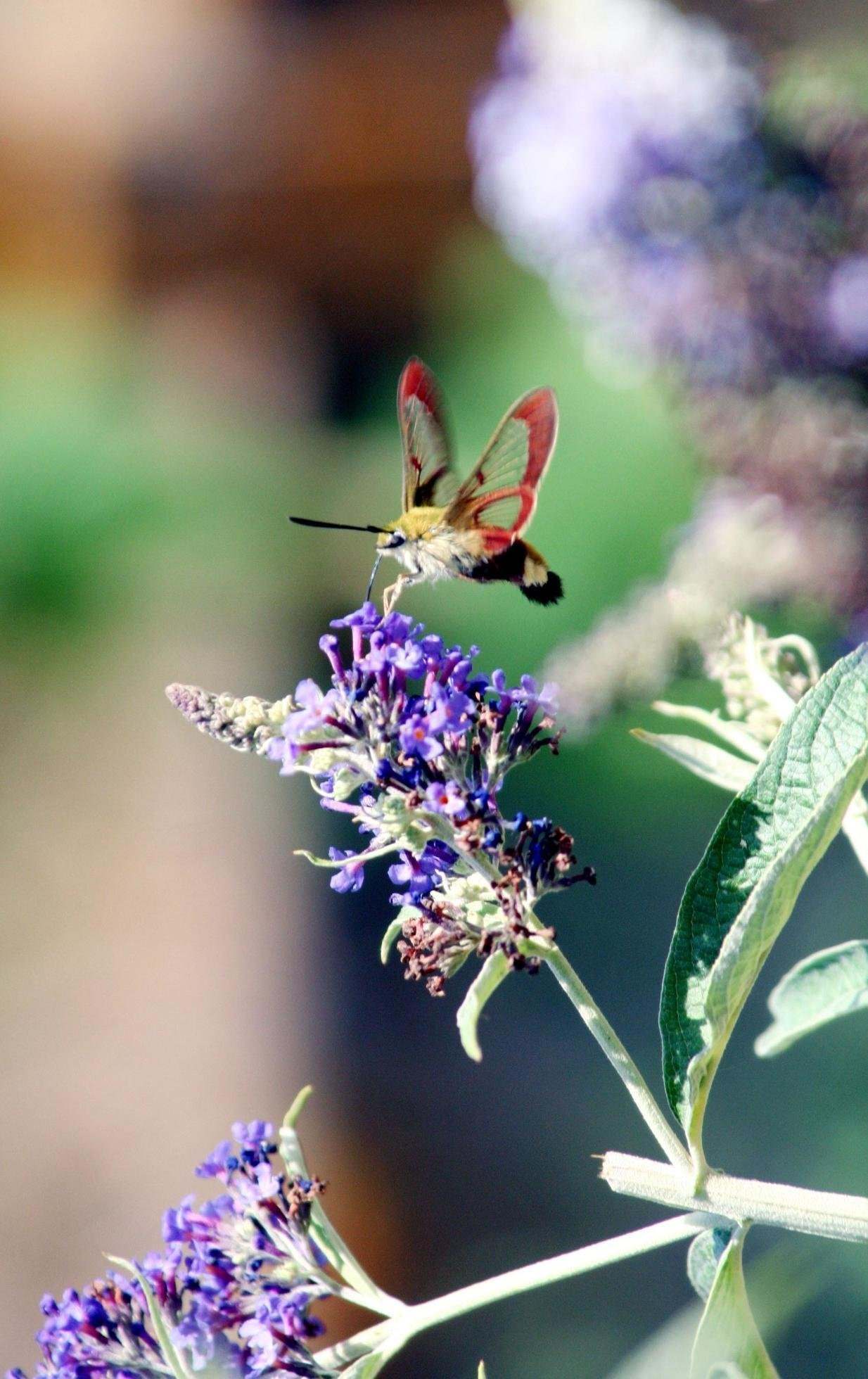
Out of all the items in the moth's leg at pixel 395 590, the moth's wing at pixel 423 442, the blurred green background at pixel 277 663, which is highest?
the moth's wing at pixel 423 442

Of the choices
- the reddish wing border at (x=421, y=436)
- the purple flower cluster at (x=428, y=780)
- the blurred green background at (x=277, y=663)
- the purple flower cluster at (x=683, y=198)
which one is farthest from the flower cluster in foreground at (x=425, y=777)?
the blurred green background at (x=277, y=663)

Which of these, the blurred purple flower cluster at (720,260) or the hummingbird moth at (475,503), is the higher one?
the blurred purple flower cluster at (720,260)

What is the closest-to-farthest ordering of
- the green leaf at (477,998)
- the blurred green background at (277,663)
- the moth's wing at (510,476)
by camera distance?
1. the green leaf at (477,998)
2. the moth's wing at (510,476)
3. the blurred green background at (277,663)

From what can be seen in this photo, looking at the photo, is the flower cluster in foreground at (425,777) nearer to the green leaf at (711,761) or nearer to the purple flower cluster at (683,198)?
the green leaf at (711,761)

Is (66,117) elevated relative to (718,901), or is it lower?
elevated

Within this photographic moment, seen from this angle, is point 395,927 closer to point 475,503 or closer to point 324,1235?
point 324,1235

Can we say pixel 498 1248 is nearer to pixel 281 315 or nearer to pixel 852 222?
pixel 852 222

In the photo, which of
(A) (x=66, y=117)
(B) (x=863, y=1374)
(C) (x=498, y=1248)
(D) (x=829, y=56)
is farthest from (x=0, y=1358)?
(A) (x=66, y=117)
